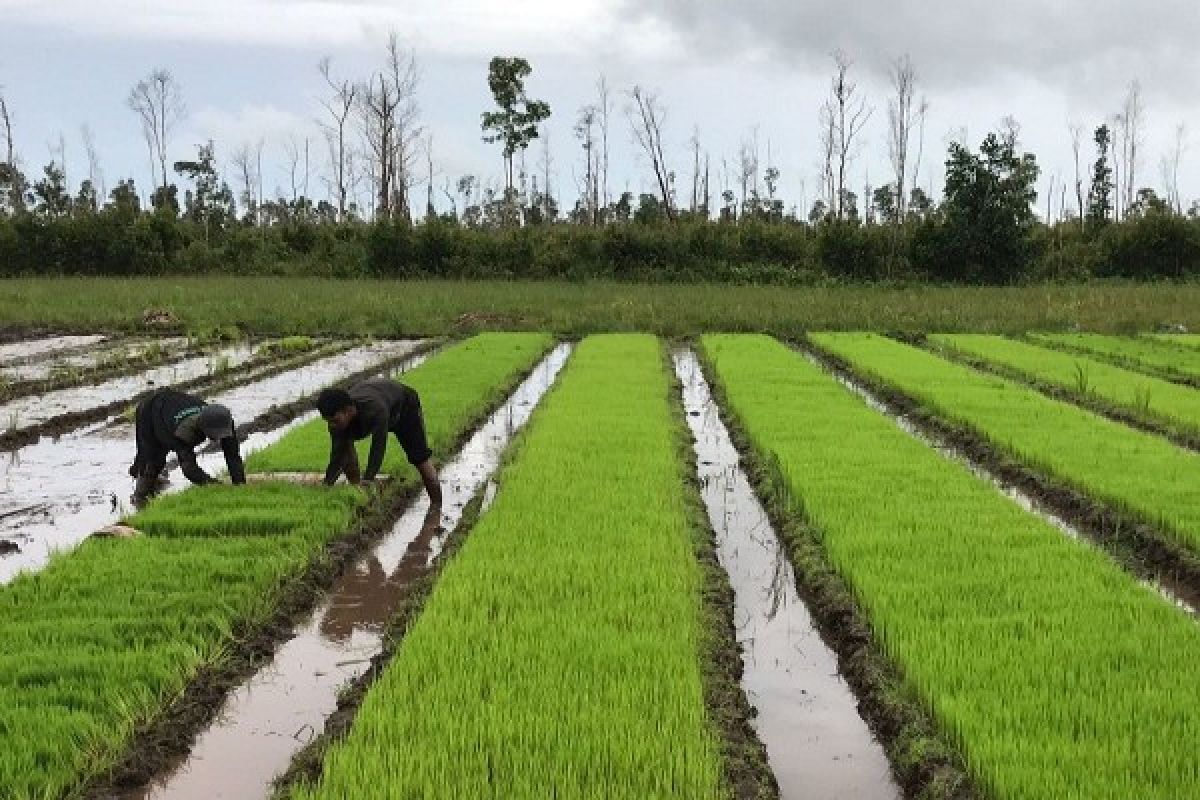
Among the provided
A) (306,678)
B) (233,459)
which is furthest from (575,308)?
(306,678)

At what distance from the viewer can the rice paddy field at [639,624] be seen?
10.8 feet

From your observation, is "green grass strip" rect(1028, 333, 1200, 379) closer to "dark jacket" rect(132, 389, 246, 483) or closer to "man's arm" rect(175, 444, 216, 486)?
"dark jacket" rect(132, 389, 246, 483)

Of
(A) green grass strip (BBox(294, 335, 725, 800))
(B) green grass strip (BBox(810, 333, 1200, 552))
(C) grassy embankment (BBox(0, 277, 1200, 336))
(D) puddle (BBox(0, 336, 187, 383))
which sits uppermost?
(C) grassy embankment (BBox(0, 277, 1200, 336))

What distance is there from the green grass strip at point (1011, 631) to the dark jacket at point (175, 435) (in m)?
3.44

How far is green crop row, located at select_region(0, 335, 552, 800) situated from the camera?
3406mm

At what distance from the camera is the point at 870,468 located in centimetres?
743

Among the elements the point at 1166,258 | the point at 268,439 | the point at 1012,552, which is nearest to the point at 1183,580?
the point at 1012,552

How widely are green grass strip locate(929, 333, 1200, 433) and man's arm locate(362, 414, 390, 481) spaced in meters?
6.90

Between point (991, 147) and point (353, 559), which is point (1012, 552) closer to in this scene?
point (353, 559)

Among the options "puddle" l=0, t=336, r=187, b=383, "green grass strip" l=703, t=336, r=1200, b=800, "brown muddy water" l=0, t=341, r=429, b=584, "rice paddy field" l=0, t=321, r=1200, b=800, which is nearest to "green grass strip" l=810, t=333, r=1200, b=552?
"rice paddy field" l=0, t=321, r=1200, b=800

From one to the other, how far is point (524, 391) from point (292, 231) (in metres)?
25.3

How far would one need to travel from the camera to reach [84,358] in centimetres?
1510

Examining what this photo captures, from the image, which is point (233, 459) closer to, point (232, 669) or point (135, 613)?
point (135, 613)

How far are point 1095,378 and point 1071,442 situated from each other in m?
4.73
